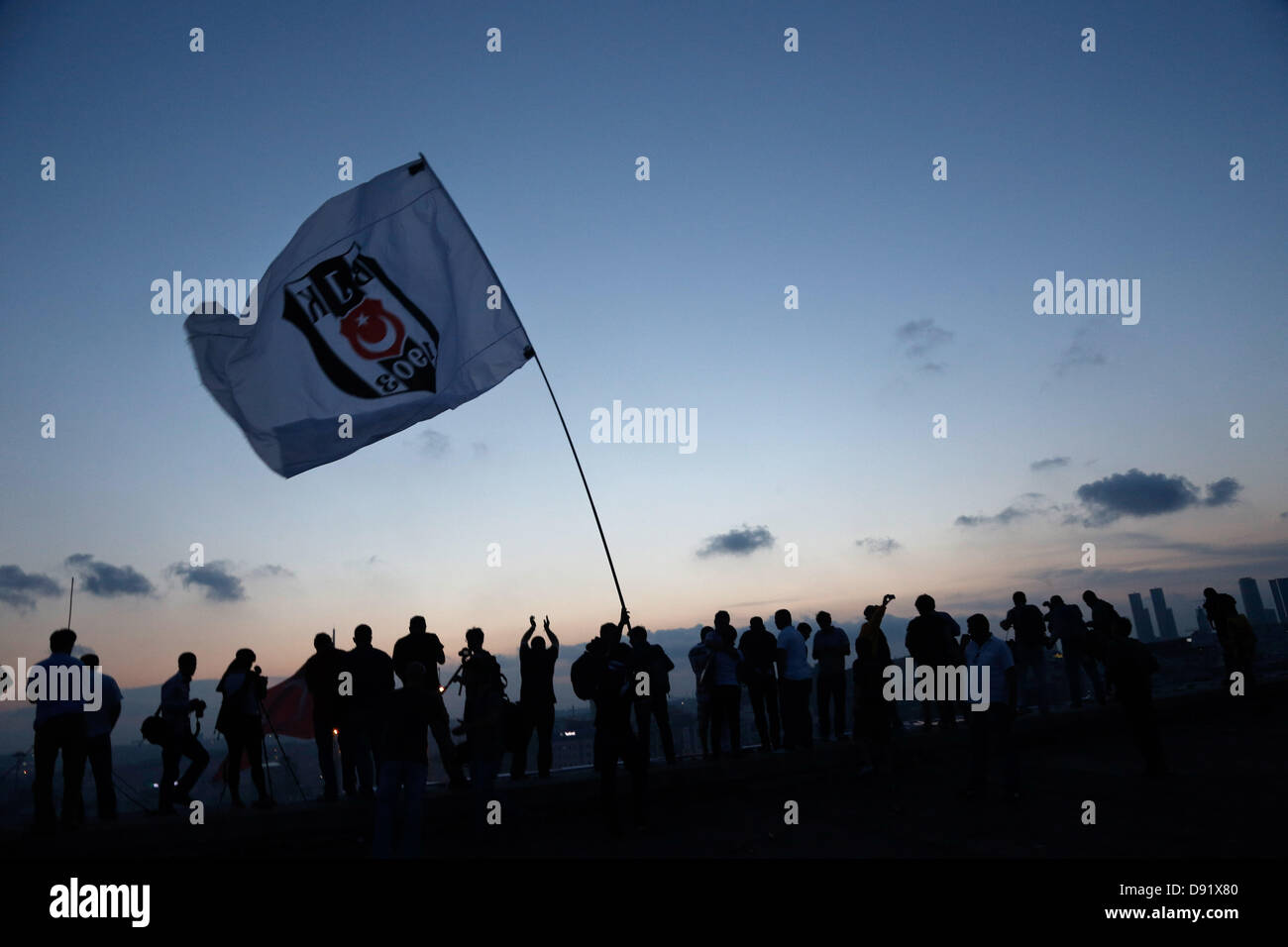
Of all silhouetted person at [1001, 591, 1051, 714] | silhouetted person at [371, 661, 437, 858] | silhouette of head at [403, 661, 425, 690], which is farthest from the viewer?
silhouetted person at [1001, 591, 1051, 714]

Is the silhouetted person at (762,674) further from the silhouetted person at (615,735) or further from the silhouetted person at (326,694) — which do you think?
the silhouetted person at (326,694)

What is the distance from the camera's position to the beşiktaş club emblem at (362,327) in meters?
8.33

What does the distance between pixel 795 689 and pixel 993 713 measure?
338 cm

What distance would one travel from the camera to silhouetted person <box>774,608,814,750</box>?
12.0 meters

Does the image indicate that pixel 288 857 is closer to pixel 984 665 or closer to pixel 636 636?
pixel 636 636

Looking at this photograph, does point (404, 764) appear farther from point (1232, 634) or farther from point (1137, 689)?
point (1232, 634)

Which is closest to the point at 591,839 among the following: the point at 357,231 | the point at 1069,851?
the point at 1069,851

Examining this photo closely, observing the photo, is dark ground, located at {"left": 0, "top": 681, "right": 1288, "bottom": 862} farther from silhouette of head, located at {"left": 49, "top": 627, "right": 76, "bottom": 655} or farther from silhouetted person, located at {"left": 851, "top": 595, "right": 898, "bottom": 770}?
silhouette of head, located at {"left": 49, "top": 627, "right": 76, "bottom": 655}

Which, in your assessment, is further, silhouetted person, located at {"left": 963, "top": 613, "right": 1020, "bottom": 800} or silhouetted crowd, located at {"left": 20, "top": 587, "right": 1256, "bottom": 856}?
silhouetted person, located at {"left": 963, "top": 613, "right": 1020, "bottom": 800}

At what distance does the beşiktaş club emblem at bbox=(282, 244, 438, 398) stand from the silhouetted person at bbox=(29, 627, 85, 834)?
172 inches
